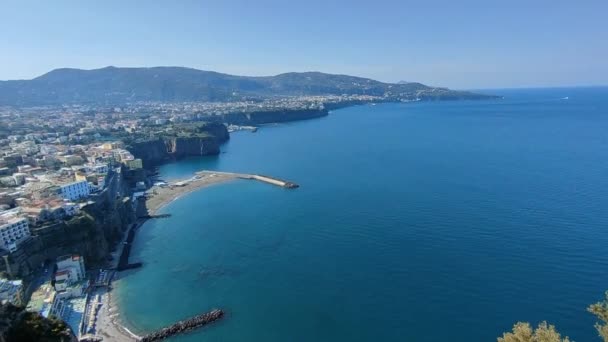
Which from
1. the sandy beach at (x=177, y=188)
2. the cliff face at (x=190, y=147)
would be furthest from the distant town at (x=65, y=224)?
the cliff face at (x=190, y=147)

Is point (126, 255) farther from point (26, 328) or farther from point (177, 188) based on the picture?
point (177, 188)

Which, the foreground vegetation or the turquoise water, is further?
the turquoise water

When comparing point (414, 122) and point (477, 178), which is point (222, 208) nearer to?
point (477, 178)

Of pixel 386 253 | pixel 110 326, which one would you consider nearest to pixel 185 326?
pixel 110 326

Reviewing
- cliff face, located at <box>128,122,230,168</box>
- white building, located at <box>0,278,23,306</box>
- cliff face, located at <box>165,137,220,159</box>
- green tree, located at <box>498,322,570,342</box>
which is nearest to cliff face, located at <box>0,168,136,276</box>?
white building, located at <box>0,278,23,306</box>

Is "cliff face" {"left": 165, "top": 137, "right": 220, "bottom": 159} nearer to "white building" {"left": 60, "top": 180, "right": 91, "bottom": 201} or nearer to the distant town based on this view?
the distant town

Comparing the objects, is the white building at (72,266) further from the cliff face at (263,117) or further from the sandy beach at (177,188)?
the cliff face at (263,117)
